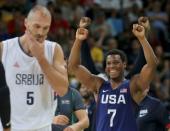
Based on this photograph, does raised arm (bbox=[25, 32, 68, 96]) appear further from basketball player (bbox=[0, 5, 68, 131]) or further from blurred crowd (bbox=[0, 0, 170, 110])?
blurred crowd (bbox=[0, 0, 170, 110])

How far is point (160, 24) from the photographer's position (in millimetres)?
16938

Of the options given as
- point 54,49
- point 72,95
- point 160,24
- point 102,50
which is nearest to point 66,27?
point 102,50

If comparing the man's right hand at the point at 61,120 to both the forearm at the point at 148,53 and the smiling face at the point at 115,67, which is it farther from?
the forearm at the point at 148,53

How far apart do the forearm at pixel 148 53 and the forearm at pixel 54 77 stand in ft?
4.73

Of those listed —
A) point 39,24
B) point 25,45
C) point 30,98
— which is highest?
point 39,24

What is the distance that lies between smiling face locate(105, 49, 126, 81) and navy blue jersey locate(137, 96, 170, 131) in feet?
2.29

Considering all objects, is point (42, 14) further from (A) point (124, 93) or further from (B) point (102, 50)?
(B) point (102, 50)

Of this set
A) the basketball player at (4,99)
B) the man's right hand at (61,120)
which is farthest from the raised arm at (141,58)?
the basketball player at (4,99)

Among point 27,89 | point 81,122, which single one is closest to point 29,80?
point 27,89

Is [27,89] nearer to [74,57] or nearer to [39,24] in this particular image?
[39,24]

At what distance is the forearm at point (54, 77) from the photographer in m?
6.18

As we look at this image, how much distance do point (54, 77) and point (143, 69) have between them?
1.74m

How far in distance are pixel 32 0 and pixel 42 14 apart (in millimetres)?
9291

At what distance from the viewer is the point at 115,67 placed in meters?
8.09
